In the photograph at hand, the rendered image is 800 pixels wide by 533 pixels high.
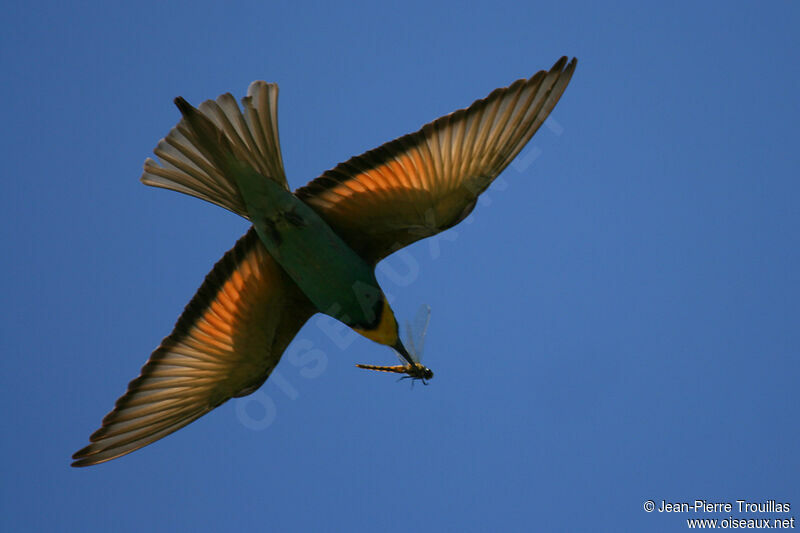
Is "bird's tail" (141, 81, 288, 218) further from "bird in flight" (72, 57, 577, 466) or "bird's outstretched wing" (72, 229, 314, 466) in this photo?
"bird's outstretched wing" (72, 229, 314, 466)

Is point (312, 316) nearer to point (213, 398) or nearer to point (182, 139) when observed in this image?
point (213, 398)

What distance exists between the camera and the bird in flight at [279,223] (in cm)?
504

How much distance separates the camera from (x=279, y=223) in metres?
5.17

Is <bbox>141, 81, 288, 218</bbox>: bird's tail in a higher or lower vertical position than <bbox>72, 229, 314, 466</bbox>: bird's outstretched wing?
higher

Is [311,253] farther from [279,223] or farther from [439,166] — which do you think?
[439,166]

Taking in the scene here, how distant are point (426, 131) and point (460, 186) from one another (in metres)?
0.40

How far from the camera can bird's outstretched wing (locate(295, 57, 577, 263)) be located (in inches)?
197

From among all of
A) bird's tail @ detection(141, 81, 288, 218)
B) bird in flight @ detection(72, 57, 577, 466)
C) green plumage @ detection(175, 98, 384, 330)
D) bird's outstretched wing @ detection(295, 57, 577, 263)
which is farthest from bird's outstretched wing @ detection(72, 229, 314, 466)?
bird's outstretched wing @ detection(295, 57, 577, 263)

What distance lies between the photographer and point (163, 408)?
5.64m

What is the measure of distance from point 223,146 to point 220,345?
146 centimetres

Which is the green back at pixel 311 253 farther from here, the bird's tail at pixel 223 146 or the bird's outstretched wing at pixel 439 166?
the bird's outstretched wing at pixel 439 166

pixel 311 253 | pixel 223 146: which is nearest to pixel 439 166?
pixel 311 253

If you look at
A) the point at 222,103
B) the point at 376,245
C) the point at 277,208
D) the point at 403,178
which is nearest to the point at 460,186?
the point at 403,178

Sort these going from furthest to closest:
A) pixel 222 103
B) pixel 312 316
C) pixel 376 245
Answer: pixel 312 316, pixel 376 245, pixel 222 103
